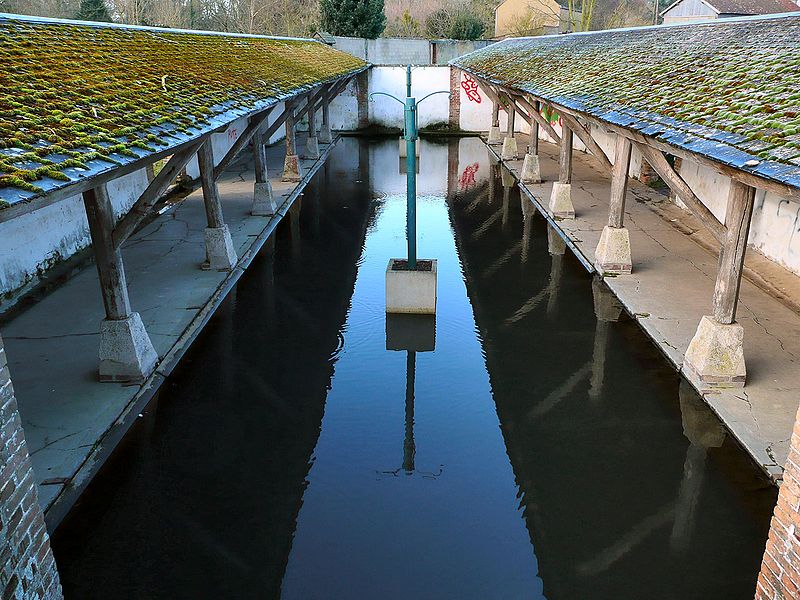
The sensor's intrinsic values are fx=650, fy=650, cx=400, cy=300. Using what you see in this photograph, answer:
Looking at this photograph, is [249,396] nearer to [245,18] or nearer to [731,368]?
[731,368]

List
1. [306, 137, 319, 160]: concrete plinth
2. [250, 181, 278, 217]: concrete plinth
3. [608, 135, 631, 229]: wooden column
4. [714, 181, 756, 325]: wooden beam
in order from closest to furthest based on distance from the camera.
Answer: [714, 181, 756, 325]: wooden beam → [608, 135, 631, 229]: wooden column → [250, 181, 278, 217]: concrete plinth → [306, 137, 319, 160]: concrete plinth

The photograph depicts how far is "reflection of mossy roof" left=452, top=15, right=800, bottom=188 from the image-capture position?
17.0 feet

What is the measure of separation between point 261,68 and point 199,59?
2.46 meters

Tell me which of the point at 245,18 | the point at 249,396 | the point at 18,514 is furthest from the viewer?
the point at 245,18

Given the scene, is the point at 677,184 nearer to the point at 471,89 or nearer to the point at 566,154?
the point at 566,154

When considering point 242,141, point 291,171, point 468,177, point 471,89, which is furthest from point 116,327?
point 471,89

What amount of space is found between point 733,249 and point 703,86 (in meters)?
2.19

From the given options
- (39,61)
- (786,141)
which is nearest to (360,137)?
(39,61)

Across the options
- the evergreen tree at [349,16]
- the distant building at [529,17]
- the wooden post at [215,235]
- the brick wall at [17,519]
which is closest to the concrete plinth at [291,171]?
the wooden post at [215,235]

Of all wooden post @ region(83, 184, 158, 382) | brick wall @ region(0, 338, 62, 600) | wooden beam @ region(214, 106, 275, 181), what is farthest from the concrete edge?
wooden beam @ region(214, 106, 275, 181)

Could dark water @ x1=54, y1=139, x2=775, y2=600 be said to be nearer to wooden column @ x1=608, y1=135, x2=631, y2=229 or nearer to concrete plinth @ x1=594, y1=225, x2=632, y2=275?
concrete plinth @ x1=594, y1=225, x2=632, y2=275

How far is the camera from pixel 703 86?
7.59 meters

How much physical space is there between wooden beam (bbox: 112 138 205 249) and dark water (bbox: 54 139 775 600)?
1878mm

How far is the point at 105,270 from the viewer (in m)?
6.71
